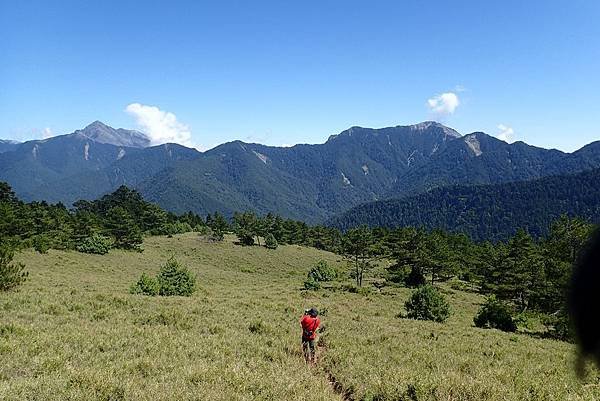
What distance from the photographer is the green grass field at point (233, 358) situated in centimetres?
905

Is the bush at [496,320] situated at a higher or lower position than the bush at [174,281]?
lower

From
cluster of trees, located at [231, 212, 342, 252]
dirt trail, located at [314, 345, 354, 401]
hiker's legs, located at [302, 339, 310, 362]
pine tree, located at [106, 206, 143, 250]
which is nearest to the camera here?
dirt trail, located at [314, 345, 354, 401]

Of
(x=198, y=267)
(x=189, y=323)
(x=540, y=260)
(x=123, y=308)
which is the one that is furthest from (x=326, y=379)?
(x=198, y=267)

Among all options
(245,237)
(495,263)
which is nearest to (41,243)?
(245,237)

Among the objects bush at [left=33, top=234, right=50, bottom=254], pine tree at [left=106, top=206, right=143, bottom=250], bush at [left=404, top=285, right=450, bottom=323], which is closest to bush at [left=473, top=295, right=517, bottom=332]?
bush at [left=404, top=285, right=450, bottom=323]

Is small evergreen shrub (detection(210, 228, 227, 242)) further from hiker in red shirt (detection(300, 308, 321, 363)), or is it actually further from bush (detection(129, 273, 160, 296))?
hiker in red shirt (detection(300, 308, 321, 363))

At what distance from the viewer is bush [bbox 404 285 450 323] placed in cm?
2988

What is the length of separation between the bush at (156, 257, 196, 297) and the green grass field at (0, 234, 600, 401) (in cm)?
765

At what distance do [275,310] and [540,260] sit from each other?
37.1 meters

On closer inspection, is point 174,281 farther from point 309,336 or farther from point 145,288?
point 309,336

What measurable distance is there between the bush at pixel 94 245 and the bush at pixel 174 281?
34073mm

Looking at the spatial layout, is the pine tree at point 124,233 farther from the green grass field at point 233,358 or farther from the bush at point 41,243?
the green grass field at point 233,358

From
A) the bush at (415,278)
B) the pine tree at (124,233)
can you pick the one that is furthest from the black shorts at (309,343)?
the pine tree at (124,233)

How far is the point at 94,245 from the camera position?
6362 cm
